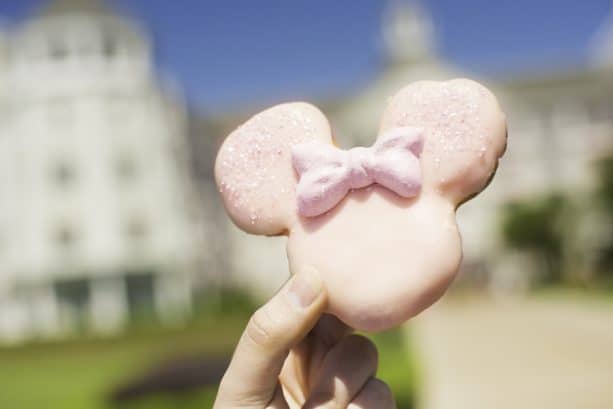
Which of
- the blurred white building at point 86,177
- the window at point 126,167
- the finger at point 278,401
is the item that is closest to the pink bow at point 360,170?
the finger at point 278,401

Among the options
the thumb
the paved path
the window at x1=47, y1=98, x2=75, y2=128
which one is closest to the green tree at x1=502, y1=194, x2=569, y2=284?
the paved path

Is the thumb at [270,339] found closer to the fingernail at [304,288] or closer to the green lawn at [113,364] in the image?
the fingernail at [304,288]

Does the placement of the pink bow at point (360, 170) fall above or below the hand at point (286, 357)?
above

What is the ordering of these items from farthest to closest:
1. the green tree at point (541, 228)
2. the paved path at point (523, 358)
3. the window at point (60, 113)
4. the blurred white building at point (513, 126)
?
1. the blurred white building at point (513, 126)
2. the green tree at point (541, 228)
3. the window at point (60, 113)
4. the paved path at point (523, 358)

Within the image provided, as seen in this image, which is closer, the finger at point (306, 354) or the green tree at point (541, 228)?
the finger at point (306, 354)

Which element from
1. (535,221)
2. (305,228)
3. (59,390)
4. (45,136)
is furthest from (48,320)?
(305,228)

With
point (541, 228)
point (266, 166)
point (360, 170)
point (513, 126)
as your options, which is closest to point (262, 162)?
point (266, 166)

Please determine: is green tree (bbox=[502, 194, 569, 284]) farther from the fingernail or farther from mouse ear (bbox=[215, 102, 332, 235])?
the fingernail
